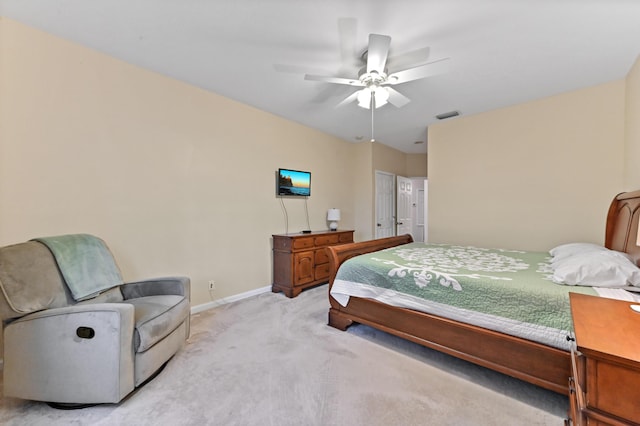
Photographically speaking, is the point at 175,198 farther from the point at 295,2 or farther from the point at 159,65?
the point at 295,2

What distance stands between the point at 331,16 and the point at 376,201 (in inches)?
146

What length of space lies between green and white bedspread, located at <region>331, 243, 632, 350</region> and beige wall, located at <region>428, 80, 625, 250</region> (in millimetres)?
763

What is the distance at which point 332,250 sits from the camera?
2602mm

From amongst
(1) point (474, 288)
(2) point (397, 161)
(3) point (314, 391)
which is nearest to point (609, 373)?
(1) point (474, 288)

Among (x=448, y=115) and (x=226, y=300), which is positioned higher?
(x=448, y=115)

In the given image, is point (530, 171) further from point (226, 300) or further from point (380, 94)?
point (226, 300)

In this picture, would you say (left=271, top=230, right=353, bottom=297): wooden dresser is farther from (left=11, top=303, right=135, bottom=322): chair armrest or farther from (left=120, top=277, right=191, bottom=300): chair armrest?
(left=11, top=303, right=135, bottom=322): chair armrest

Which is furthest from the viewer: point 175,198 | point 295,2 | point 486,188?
point 486,188

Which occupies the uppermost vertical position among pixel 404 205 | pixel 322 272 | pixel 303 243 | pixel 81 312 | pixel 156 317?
pixel 404 205

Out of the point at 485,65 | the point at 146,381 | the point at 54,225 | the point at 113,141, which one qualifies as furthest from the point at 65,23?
the point at 485,65

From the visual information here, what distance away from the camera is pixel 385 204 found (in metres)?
5.52

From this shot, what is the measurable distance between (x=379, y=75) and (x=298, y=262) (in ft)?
8.20

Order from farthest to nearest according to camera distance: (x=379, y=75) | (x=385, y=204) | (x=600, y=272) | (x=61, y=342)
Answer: (x=385, y=204), (x=379, y=75), (x=600, y=272), (x=61, y=342)

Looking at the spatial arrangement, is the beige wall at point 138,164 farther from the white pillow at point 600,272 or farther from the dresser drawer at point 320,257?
the white pillow at point 600,272
